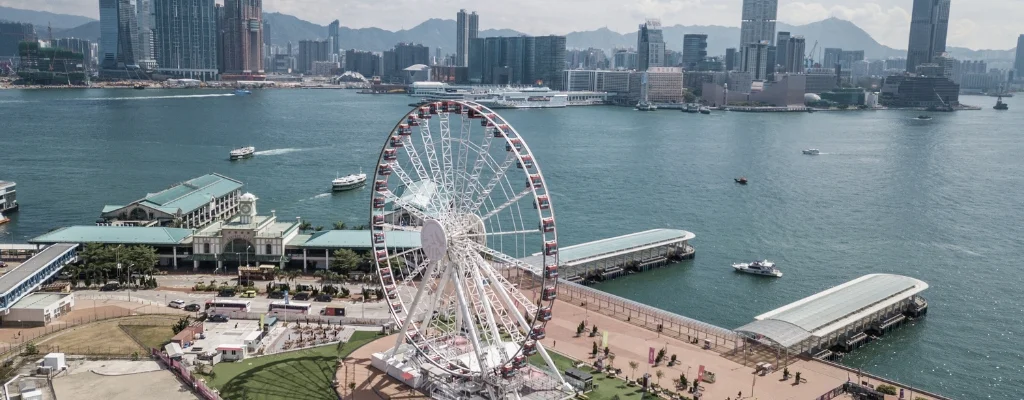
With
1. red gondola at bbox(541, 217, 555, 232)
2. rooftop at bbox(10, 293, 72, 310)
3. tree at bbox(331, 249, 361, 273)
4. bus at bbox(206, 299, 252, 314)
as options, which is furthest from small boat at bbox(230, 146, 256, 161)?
red gondola at bbox(541, 217, 555, 232)

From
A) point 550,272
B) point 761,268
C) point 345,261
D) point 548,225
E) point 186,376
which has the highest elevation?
point 548,225

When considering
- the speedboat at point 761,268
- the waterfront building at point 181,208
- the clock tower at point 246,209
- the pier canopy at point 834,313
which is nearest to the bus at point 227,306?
the clock tower at point 246,209

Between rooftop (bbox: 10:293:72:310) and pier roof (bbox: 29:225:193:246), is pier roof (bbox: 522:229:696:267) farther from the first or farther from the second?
rooftop (bbox: 10:293:72:310)

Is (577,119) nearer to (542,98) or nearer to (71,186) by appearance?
(542,98)

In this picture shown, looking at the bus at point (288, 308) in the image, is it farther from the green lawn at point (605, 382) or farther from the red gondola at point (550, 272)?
the red gondola at point (550, 272)

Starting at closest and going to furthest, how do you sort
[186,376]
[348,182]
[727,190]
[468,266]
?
[468,266] → [186,376] → [348,182] → [727,190]

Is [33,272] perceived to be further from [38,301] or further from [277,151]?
[277,151]

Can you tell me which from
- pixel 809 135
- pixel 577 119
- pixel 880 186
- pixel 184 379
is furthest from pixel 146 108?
pixel 184 379

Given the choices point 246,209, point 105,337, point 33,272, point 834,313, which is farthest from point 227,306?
point 834,313
